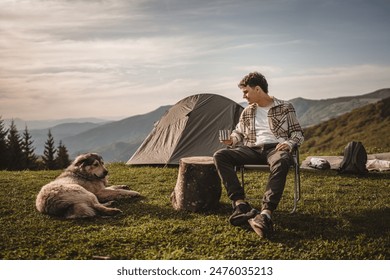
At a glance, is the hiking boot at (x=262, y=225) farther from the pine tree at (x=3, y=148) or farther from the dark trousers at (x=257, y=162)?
the pine tree at (x=3, y=148)

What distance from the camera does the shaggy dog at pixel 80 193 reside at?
413 cm

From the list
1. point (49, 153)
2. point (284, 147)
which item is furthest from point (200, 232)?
point (49, 153)

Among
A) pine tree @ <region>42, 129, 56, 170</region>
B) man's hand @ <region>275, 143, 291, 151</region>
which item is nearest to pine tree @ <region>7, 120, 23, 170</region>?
pine tree @ <region>42, 129, 56, 170</region>

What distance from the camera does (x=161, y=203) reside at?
482 cm

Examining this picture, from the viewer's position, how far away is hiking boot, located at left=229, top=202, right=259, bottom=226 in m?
3.64

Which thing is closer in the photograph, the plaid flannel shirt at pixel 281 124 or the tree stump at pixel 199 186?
the plaid flannel shirt at pixel 281 124

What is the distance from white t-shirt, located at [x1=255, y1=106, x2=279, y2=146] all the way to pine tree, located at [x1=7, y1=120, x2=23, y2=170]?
23041 mm

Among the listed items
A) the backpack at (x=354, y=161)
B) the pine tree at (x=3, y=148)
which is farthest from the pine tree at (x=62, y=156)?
the backpack at (x=354, y=161)

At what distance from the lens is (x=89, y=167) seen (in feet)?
16.1

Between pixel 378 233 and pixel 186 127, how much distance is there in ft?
18.0

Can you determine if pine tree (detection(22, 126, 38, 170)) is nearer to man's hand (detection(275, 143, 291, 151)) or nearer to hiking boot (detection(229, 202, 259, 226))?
hiking boot (detection(229, 202, 259, 226))

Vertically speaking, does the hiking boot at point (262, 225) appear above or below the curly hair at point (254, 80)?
below

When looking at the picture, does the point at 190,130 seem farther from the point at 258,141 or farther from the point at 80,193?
the point at 80,193

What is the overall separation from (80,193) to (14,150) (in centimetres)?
2338
